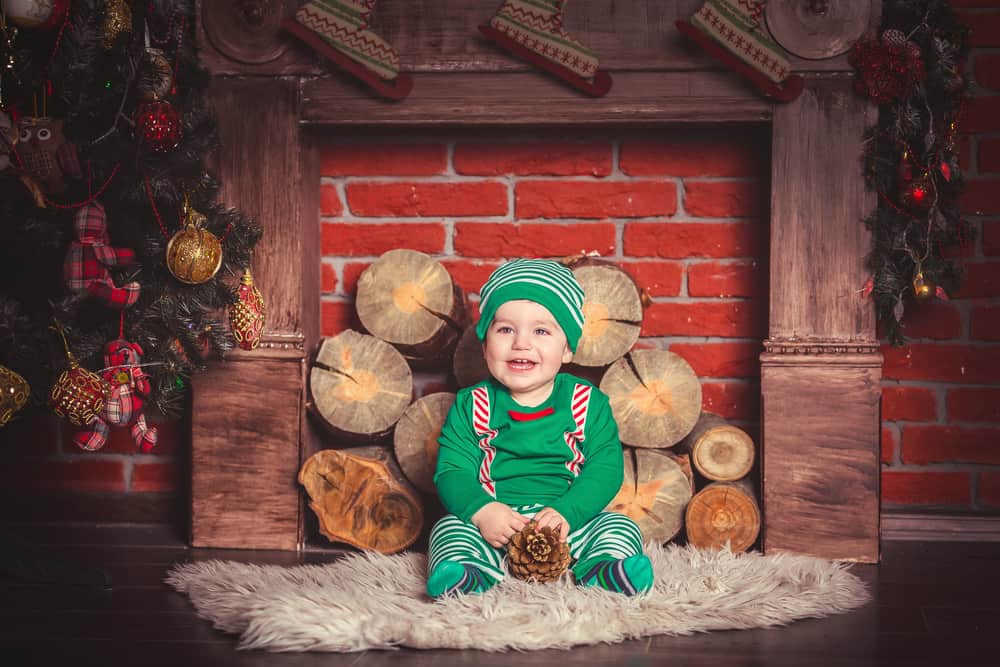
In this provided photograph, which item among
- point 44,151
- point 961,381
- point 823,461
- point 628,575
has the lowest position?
point 628,575

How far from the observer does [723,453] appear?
2604 mm

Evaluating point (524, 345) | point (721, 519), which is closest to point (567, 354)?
point (524, 345)

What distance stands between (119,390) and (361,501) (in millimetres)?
675

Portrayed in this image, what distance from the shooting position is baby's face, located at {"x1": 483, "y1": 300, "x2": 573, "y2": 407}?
2.27 m

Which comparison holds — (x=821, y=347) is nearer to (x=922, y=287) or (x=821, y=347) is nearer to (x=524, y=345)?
(x=922, y=287)

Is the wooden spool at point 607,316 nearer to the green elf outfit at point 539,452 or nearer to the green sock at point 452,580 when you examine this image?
the green elf outfit at point 539,452

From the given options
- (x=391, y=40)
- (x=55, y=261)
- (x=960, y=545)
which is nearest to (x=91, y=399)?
(x=55, y=261)

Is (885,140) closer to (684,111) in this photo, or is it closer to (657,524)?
(684,111)

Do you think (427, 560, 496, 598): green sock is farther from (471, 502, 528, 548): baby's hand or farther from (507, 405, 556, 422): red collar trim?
(507, 405, 556, 422): red collar trim

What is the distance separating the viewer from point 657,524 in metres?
2.57

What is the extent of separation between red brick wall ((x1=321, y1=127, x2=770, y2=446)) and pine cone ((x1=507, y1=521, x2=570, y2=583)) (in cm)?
86

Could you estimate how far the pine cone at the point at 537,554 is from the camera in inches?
82.0

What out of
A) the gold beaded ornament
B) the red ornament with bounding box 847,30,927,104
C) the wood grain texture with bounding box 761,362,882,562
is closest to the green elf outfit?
the wood grain texture with bounding box 761,362,882,562

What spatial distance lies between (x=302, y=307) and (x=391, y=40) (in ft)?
2.43
